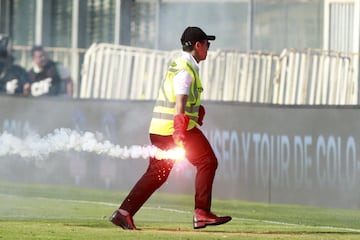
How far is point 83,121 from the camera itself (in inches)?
822

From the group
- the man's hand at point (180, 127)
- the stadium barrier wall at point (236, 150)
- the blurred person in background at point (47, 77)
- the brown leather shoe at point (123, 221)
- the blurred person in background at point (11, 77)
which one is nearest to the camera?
the man's hand at point (180, 127)

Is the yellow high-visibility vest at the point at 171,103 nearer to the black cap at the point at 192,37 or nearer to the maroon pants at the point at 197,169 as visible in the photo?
the maroon pants at the point at 197,169

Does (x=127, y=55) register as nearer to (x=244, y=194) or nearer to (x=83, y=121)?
(x=83, y=121)

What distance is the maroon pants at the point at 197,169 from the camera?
13.8 m

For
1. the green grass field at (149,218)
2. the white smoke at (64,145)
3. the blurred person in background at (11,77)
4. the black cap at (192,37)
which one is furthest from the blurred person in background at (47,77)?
the black cap at (192,37)

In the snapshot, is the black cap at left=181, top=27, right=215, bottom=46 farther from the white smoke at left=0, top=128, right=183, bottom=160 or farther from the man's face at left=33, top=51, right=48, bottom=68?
the man's face at left=33, top=51, right=48, bottom=68

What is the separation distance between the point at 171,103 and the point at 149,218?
2.44 m

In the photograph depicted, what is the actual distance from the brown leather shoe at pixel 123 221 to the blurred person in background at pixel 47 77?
9.78 metres

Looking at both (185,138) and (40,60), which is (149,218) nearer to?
(185,138)

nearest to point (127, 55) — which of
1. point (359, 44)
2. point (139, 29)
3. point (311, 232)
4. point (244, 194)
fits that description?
point (139, 29)

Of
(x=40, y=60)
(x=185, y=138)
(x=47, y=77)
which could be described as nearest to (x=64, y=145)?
(x=185, y=138)

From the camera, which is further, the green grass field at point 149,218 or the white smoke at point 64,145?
the white smoke at point 64,145

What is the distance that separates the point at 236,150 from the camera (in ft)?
63.4

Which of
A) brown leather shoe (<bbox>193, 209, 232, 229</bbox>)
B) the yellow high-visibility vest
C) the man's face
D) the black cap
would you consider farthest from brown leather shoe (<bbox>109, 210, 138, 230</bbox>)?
the man's face
